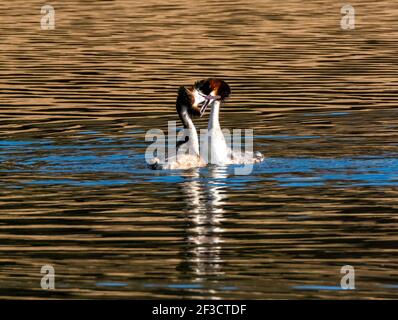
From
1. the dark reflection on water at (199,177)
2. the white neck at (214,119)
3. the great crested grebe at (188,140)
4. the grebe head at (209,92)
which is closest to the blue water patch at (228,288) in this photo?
the dark reflection on water at (199,177)

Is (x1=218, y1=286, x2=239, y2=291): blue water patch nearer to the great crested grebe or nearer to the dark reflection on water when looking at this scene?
the dark reflection on water

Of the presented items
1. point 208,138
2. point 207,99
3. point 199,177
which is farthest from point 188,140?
point 199,177

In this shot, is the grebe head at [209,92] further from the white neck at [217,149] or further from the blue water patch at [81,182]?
the blue water patch at [81,182]

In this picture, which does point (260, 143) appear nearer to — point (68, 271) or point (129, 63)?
point (68, 271)

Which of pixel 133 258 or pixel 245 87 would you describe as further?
pixel 245 87

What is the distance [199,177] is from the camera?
2056 centimetres

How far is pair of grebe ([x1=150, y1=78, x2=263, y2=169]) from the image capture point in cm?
2127

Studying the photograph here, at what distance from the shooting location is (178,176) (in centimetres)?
2067

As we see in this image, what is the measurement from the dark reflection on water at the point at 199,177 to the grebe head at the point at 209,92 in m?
1.17

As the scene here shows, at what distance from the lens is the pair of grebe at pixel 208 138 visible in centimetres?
2127

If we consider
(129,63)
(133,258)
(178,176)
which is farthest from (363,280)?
(129,63)

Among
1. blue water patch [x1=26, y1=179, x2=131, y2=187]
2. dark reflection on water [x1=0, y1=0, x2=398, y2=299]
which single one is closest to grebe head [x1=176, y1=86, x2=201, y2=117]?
dark reflection on water [x1=0, y1=0, x2=398, y2=299]

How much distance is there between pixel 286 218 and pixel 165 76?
16836mm
